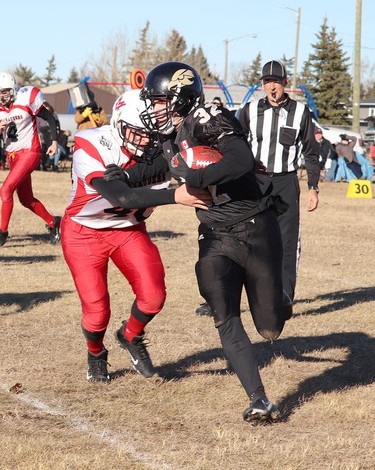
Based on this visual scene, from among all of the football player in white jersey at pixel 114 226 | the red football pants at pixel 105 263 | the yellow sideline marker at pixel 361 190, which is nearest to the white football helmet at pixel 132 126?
the football player in white jersey at pixel 114 226

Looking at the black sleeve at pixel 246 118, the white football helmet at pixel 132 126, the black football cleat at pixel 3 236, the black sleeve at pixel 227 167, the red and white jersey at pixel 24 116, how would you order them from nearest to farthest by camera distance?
1. the black sleeve at pixel 227 167
2. the white football helmet at pixel 132 126
3. the black sleeve at pixel 246 118
4. the red and white jersey at pixel 24 116
5. the black football cleat at pixel 3 236

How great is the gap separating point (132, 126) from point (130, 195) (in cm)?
47

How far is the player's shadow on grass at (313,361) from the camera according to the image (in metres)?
5.52

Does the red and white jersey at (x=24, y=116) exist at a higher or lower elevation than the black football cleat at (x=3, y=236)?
higher

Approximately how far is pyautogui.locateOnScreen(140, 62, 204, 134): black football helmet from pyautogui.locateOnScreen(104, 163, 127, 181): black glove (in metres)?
0.27

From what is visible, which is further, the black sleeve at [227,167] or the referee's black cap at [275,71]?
the referee's black cap at [275,71]

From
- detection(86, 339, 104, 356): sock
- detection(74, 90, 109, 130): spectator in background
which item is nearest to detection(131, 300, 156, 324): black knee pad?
detection(86, 339, 104, 356): sock

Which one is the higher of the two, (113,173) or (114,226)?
(113,173)

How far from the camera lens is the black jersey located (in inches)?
178

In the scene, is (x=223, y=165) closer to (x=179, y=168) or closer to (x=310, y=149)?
(x=179, y=168)

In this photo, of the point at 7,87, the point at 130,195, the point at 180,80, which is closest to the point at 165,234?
the point at 7,87

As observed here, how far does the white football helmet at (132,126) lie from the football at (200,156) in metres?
0.42

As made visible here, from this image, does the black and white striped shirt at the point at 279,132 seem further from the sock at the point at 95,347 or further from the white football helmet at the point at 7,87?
the white football helmet at the point at 7,87

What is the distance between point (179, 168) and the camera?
4613 mm
